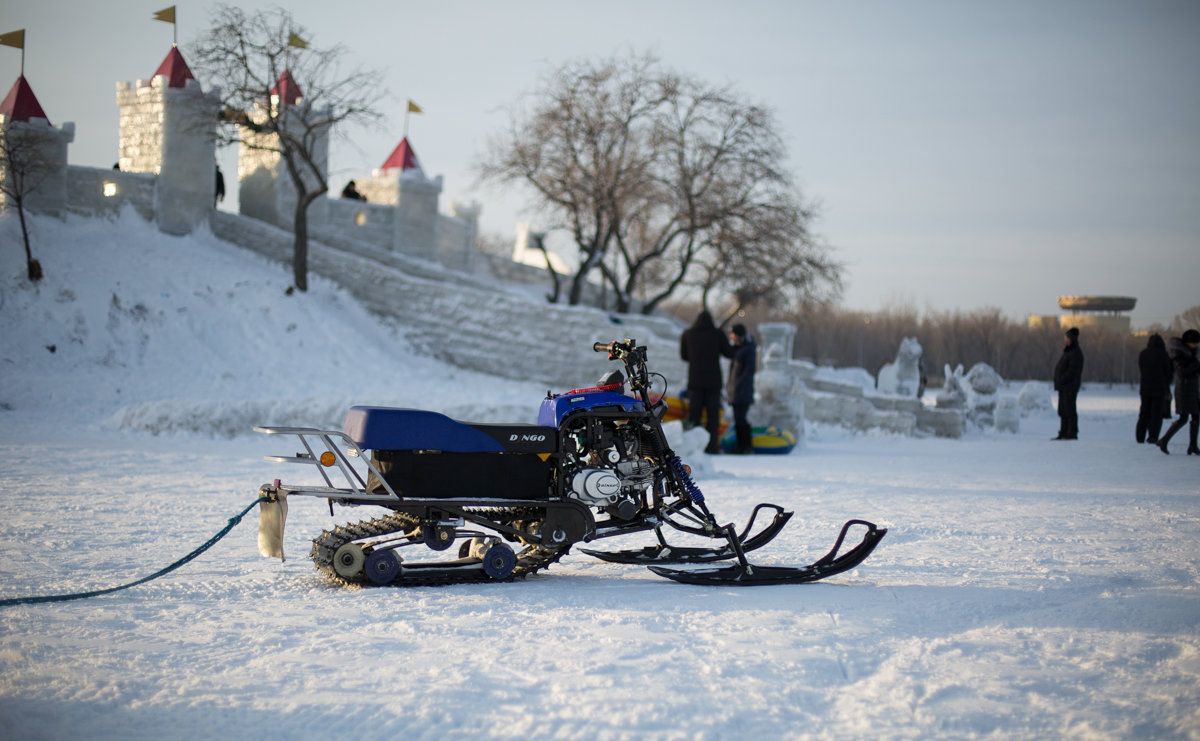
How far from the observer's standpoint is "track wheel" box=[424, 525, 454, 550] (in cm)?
458

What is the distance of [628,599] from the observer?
4.29 m

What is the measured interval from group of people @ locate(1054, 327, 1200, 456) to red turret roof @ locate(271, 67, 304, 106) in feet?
56.4

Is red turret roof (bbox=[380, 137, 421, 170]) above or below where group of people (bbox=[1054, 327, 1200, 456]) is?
above

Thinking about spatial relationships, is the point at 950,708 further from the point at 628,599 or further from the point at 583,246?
the point at 583,246

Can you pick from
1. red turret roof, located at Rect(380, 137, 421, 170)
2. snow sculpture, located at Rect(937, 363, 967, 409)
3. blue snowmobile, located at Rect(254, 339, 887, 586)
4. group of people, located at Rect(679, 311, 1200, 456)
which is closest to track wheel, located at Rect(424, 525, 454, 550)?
blue snowmobile, located at Rect(254, 339, 887, 586)

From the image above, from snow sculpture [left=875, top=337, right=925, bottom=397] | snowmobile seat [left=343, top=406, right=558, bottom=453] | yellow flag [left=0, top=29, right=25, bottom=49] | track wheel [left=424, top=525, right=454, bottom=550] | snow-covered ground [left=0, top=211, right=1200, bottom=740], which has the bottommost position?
snow-covered ground [left=0, top=211, right=1200, bottom=740]

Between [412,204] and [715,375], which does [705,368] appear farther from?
[412,204]

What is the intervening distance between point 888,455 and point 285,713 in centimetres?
1082

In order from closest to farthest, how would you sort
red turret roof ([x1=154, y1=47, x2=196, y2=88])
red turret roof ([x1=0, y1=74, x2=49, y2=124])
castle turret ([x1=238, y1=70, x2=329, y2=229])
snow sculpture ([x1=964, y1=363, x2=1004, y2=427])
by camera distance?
snow sculpture ([x1=964, y1=363, x2=1004, y2=427]), red turret roof ([x1=0, y1=74, x2=49, y2=124]), red turret roof ([x1=154, y1=47, x2=196, y2=88]), castle turret ([x1=238, y1=70, x2=329, y2=229])

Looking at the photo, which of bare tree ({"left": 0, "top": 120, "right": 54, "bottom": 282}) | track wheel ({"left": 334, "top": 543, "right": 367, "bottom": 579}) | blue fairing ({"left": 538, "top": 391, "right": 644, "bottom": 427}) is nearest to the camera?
track wheel ({"left": 334, "top": 543, "right": 367, "bottom": 579})

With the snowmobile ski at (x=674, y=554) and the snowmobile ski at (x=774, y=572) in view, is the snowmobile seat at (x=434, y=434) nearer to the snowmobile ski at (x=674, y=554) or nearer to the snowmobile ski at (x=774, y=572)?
the snowmobile ski at (x=674, y=554)

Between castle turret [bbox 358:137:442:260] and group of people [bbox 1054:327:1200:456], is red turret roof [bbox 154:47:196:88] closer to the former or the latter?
castle turret [bbox 358:137:442:260]

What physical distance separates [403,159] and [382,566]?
83.5ft

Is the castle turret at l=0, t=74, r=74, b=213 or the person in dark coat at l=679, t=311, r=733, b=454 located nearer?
the person in dark coat at l=679, t=311, r=733, b=454
